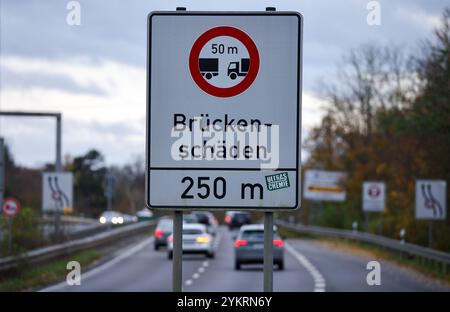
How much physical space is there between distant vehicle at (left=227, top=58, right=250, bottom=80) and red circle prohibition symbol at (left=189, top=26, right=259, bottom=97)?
0.02 metres

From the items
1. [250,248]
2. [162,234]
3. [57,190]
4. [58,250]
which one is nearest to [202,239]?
[162,234]

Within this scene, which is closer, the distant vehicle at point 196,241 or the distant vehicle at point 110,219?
the distant vehicle at point 196,241

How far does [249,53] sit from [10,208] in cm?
2656

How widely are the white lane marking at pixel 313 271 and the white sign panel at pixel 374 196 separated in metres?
4.09

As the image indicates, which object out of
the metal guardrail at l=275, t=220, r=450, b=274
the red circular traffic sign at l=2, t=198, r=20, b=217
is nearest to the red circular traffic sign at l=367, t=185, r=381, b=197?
the metal guardrail at l=275, t=220, r=450, b=274

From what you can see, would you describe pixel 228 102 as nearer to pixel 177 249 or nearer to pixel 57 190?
pixel 177 249

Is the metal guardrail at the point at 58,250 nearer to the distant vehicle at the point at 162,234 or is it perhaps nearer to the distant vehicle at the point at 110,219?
the distant vehicle at the point at 110,219

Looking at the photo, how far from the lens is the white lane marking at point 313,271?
27.0 m

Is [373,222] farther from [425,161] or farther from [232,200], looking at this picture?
[232,200]

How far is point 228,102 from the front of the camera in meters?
6.19

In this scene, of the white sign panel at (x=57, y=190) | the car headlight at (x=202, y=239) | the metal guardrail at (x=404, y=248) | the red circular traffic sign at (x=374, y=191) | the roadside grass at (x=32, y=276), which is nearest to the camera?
the roadside grass at (x=32, y=276)

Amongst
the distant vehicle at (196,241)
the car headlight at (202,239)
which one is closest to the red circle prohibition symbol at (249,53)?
the distant vehicle at (196,241)

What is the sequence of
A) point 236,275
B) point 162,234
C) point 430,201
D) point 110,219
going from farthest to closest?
1. point 110,219
2. point 162,234
3. point 430,201
4. point 236,275
